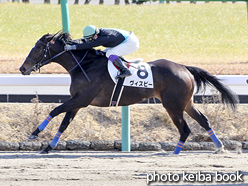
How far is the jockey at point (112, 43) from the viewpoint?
624 cm

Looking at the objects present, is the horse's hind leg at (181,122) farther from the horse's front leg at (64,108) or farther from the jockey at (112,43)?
the horse's front leg at (64,108)

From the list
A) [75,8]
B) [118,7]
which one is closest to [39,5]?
[75,8]

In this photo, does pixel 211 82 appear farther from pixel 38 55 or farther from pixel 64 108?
pixel 38 55

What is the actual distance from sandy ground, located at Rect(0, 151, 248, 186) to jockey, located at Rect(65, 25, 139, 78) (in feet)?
4.51

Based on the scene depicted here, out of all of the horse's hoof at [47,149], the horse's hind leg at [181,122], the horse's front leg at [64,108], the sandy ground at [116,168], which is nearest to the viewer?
the sandy ground at [116,168]

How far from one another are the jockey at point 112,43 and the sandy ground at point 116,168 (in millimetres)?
1374

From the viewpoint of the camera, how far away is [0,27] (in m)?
13.4

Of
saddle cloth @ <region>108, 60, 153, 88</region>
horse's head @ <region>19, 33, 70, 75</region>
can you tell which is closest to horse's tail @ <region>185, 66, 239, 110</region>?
saddle cloth @ <region>108, 60, 153, 88</region>

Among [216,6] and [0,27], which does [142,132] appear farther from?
[216,6]

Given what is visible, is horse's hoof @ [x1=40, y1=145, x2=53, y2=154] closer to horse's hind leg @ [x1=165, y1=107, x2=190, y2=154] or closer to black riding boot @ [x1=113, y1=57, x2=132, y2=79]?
black riding boot @ [x1=113, y1=57, x2=132, y2=79]

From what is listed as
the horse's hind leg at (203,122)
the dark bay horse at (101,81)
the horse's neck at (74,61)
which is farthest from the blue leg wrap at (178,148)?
the horse's neck at (74,61)

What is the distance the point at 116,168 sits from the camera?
5180 millimetres

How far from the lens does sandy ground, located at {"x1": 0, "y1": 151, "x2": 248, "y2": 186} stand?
460 centimetres

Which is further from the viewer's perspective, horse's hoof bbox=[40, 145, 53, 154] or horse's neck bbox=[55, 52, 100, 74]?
horse's neck bbox=[55, 52, 100, 74]
